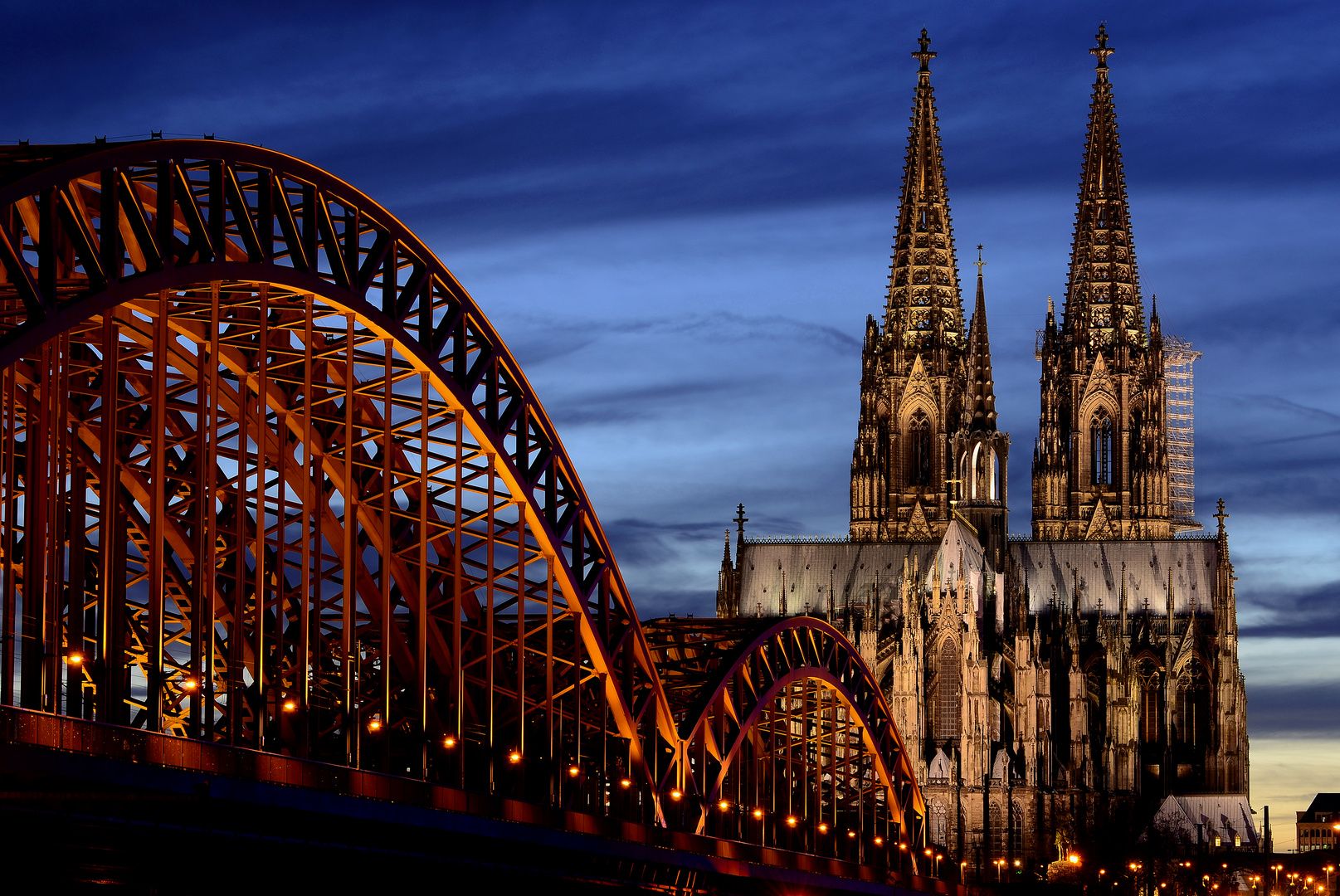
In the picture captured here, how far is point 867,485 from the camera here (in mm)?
185625

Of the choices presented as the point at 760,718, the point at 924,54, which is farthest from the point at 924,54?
the point at 760,718

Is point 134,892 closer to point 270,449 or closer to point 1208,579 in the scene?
point 270,449

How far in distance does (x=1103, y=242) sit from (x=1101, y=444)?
49.6ft

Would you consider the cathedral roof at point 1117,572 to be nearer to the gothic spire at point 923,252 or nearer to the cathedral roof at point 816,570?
the cathedral roof at point 816,570

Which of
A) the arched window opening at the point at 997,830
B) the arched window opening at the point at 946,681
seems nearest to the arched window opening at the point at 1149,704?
the arched window opening at the point at 946,681

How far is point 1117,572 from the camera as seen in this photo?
174 meters

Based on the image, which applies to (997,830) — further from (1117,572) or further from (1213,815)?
(1117,572)

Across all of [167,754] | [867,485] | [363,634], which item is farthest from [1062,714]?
[167,754]

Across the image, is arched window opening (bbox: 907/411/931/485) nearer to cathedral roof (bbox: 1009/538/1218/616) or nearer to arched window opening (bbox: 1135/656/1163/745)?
cathedral roof (bbox: 1009/538/1218/616)

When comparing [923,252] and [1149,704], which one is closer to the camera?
[1149,704]

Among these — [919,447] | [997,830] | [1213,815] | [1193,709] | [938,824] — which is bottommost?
[997,830]

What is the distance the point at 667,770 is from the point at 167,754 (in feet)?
116

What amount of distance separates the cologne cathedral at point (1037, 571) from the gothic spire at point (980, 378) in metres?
0.19

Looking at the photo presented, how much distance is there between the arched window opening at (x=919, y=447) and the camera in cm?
18575
